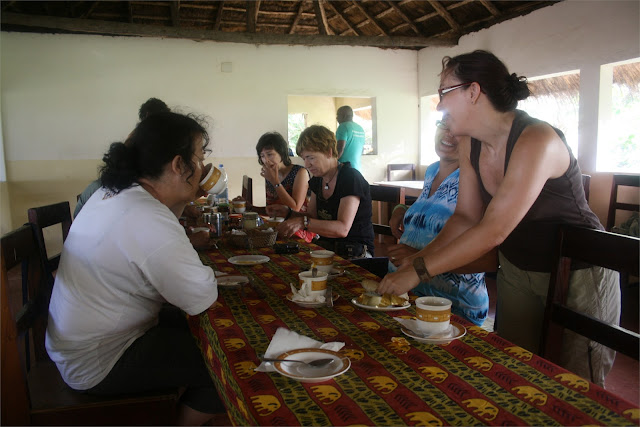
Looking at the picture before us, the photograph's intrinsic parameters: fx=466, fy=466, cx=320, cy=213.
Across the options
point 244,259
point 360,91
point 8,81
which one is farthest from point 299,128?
point 244,259

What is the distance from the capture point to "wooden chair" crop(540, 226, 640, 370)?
1109 millimetres

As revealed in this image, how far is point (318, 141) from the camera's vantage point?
2.54 m

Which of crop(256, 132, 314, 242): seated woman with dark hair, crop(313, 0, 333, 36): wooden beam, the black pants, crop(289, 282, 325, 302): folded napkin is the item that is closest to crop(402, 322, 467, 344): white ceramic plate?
crop(289, 282, 325, 302): folded napkin

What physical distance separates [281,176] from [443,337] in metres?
2.82

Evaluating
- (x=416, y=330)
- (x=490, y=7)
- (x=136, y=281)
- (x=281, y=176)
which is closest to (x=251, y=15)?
(x=490, y=7)

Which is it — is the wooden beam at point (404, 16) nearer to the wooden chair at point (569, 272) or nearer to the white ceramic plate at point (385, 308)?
the wooden chair at point (569, 272)

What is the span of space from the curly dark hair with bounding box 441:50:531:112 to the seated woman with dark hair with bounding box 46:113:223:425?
34.8 inches

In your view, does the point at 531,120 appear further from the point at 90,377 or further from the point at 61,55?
the point at 61,55

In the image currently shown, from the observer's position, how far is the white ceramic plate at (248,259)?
6.16 ft

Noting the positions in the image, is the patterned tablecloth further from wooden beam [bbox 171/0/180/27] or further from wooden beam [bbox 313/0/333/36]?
wooden beam [bbox 313/0/333/36]

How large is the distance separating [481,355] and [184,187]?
105cm

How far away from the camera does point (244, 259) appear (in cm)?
196

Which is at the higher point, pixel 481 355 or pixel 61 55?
pixel 61 55

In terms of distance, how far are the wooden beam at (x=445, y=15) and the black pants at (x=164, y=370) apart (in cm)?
597
